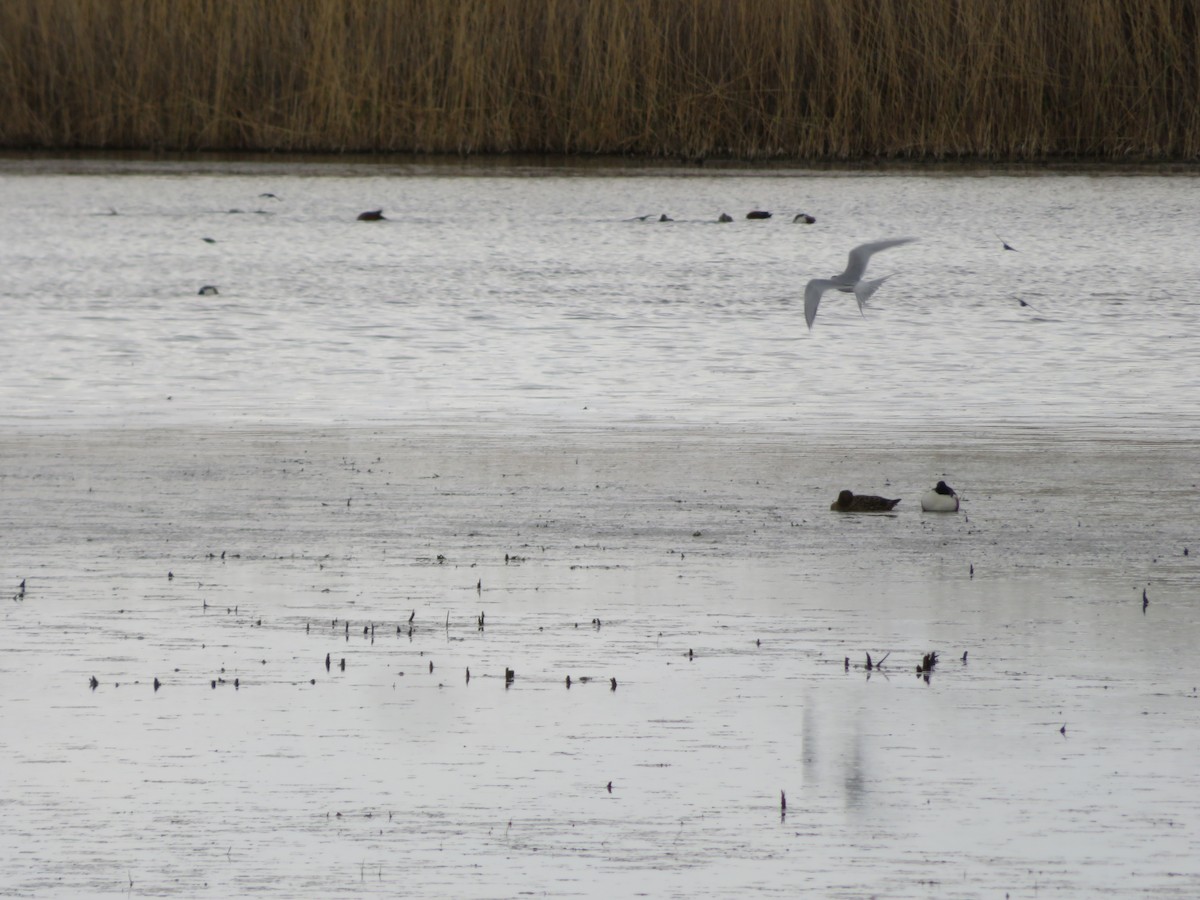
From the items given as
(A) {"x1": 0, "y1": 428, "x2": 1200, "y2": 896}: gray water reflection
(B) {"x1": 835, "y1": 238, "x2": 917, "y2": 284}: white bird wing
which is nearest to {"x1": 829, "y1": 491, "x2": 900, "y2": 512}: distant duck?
(A) {"x1": 0, "y1": 428, "x2": 1200, "y2": 896}: gray water reflection

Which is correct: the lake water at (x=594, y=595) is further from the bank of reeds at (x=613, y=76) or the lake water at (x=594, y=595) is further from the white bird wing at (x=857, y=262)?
the bank of reeds at (x=613, y=76)

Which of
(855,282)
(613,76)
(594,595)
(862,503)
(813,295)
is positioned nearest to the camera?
(594,595)

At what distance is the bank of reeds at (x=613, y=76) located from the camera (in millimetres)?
21812

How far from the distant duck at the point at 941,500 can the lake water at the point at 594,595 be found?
19cm

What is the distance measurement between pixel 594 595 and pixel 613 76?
17.3 metres

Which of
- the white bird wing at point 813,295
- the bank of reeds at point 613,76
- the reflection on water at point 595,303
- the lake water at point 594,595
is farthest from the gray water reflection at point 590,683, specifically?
the bank of reeds at point 613,76

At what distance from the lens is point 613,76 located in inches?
876

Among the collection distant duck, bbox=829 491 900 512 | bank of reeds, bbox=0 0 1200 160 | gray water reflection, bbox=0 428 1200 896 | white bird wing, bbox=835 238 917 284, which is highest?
bank of reeds, bbox=0 0 1200 160

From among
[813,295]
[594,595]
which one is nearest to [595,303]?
[813,295]

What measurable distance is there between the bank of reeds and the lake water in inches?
373

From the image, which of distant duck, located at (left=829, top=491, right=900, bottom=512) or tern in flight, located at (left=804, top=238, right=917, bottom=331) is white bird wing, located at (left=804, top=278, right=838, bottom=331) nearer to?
tern in flight, located at (left=804, top=238, right=917, bottom=331)

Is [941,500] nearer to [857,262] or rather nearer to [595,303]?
[857,262]

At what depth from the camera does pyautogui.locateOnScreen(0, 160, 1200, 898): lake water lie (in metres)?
3.62

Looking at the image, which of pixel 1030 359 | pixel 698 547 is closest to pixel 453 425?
pixel 698 547
